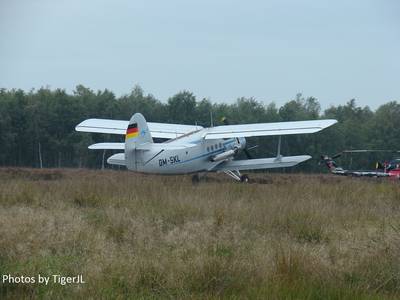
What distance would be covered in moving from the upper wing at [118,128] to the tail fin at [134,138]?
202 cm

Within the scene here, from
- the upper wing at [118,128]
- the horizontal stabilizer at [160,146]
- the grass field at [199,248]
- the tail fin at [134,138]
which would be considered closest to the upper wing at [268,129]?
the horizontal stabilizer at [160,146]

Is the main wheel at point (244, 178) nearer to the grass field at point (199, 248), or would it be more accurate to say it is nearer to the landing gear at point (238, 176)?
the landing gear at point (238, 176)

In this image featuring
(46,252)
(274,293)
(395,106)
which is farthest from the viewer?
(395,106)

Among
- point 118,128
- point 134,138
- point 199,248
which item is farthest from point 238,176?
point 199,248

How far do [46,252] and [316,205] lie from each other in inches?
206

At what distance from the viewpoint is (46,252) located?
248 inches

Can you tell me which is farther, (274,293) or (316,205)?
(316,205)

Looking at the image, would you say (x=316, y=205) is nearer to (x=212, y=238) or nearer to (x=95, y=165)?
(x=212, y=238)

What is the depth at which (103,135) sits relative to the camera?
59.8m

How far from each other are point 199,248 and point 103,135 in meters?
54.3

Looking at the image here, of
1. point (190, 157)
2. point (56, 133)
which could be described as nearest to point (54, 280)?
point (190, 157)

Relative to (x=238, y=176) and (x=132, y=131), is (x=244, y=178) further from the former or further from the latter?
(x=132, y=131)

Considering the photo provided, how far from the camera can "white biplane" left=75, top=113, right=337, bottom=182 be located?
21.9m

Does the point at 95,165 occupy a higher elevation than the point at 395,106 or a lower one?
lower
